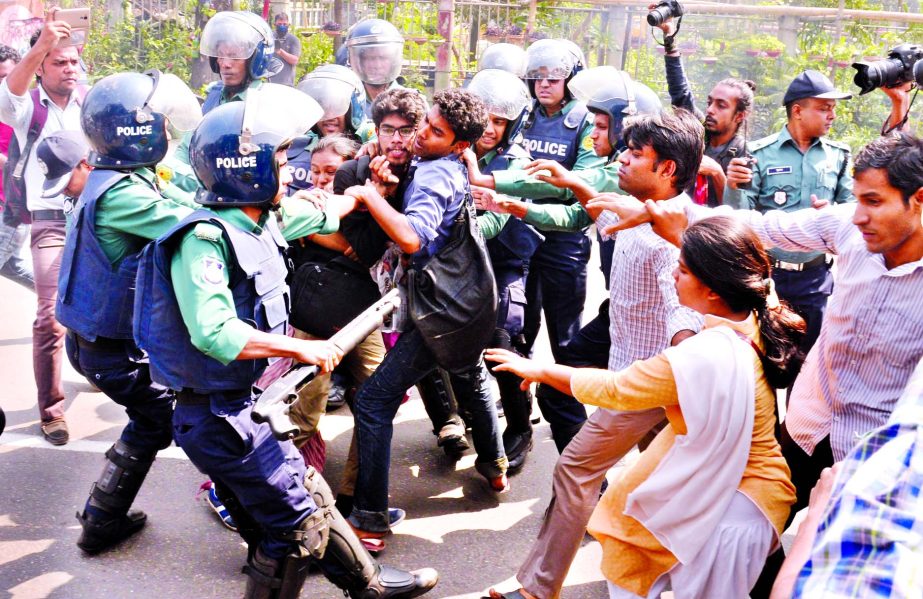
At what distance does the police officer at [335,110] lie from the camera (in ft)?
16.6

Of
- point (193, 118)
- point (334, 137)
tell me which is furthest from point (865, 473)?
point (334, 137)

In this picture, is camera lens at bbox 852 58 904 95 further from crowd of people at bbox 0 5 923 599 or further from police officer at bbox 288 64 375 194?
police officer at bbox 288 64 375 194

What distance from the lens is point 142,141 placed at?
3.77 meters

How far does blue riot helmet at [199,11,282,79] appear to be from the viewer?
Answer: 18.9ft

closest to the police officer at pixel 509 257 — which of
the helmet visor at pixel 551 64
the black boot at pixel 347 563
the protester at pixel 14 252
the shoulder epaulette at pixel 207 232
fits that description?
the helmet visor at pixel 551 64

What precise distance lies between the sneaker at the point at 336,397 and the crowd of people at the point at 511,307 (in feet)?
0.08

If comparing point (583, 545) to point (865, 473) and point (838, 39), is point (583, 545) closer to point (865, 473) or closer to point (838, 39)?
point (865, 473)

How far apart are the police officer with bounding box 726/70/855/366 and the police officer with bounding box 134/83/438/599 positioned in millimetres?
2734

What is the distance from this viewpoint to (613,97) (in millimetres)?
5082

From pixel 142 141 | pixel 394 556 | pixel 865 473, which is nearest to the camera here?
pixel 865 473

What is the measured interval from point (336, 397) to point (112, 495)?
66.8 inches

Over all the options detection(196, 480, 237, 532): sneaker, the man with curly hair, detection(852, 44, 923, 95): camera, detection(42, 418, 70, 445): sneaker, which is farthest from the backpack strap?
detection(852, 44, 923, 95): camera

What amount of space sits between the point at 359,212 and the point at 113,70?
414 inches

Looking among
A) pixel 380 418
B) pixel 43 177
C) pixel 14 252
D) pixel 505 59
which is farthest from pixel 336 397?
pixel 505 59
